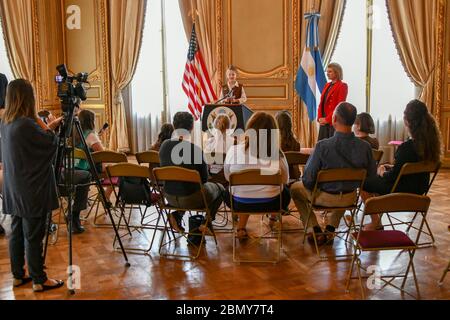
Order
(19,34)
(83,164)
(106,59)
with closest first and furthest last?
(83,164), (19,34), (106,59)

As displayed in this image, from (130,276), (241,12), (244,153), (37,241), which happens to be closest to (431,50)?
(241,12)

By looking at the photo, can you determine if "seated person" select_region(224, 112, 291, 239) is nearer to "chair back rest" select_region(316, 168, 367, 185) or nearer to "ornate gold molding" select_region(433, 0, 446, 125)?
"chair back rest" select_region(316, 168, 367, 185)

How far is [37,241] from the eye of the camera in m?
3.69

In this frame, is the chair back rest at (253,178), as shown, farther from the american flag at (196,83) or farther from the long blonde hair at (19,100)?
the american flag at (196,83)

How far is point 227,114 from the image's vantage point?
25.4 feet

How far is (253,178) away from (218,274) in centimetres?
79

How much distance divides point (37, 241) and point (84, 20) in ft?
23.1

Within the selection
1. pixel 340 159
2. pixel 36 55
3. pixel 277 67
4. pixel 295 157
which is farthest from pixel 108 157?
pixel 36 55

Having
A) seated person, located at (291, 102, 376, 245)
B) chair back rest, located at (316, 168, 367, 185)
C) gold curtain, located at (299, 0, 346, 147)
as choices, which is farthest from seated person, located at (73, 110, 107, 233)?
gold curtain, located at (299, 0, 346, 147)

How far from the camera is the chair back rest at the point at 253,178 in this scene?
419cm

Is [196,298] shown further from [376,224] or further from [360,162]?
[376,224]

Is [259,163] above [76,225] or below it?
above

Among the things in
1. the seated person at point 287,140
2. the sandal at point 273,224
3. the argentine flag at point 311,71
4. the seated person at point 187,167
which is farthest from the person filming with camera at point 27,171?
the argentine flag at point 311,71

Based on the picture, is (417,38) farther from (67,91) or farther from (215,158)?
(67,91)
